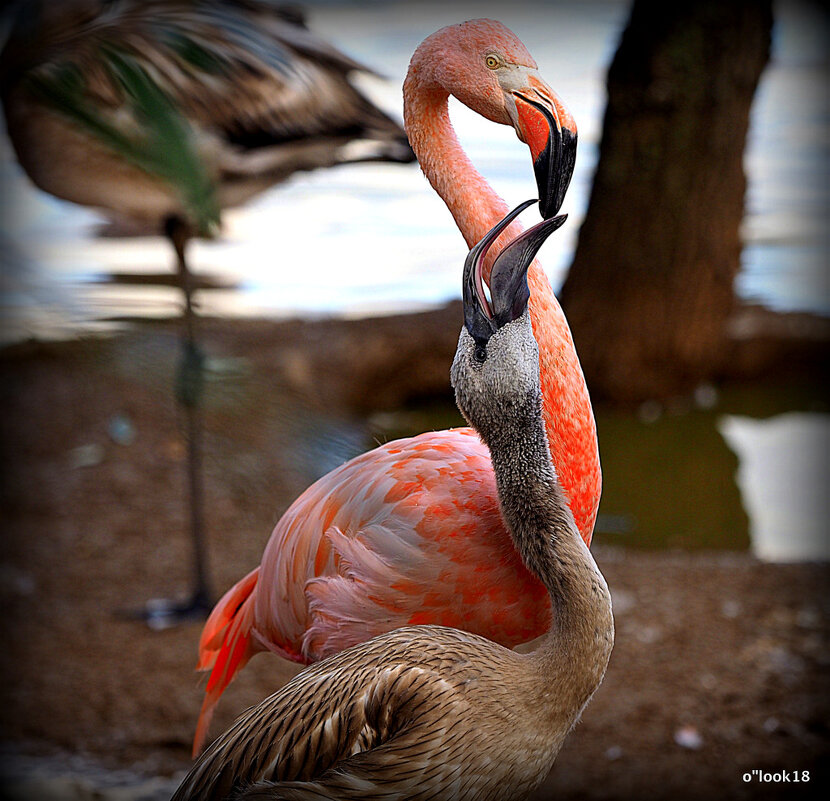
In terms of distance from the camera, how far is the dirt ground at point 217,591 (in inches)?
89.9

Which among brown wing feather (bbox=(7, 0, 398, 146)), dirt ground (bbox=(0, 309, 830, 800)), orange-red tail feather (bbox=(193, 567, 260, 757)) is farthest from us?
dirt ground (bbox=(0, 309, 830, 800))

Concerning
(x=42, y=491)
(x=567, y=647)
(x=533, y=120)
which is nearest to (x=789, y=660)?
(x=567, y=647)

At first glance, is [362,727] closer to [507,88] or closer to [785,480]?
[507,88]

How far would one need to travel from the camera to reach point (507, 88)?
1.68 metres

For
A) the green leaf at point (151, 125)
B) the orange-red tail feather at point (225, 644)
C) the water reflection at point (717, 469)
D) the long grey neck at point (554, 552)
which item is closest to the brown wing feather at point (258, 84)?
the green leaf at point (151, 125)

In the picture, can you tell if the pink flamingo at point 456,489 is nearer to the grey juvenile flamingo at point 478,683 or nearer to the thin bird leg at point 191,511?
the grey juvenile flamingo at point 478,683

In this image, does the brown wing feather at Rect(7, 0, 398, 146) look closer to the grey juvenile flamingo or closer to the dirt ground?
the dirt ground

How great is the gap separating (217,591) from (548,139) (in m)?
2.30

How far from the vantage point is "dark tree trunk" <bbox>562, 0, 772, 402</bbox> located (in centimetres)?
429

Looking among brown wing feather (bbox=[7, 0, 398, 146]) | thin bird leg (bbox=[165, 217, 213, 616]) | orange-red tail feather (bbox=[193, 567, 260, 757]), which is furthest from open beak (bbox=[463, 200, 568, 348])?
thin bird leg (bbox=[165, 217, 213, 616])

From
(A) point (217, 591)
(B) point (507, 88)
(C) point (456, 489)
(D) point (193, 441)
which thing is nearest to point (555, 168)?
(B) point (507, 88)

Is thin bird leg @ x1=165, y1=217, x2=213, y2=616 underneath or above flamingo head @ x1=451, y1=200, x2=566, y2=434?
underneath

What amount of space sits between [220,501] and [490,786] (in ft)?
9.10

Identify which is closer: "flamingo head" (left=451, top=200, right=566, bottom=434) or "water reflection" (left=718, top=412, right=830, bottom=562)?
"flamingo head" (left=451, top=200, right=566, bottom=434)
